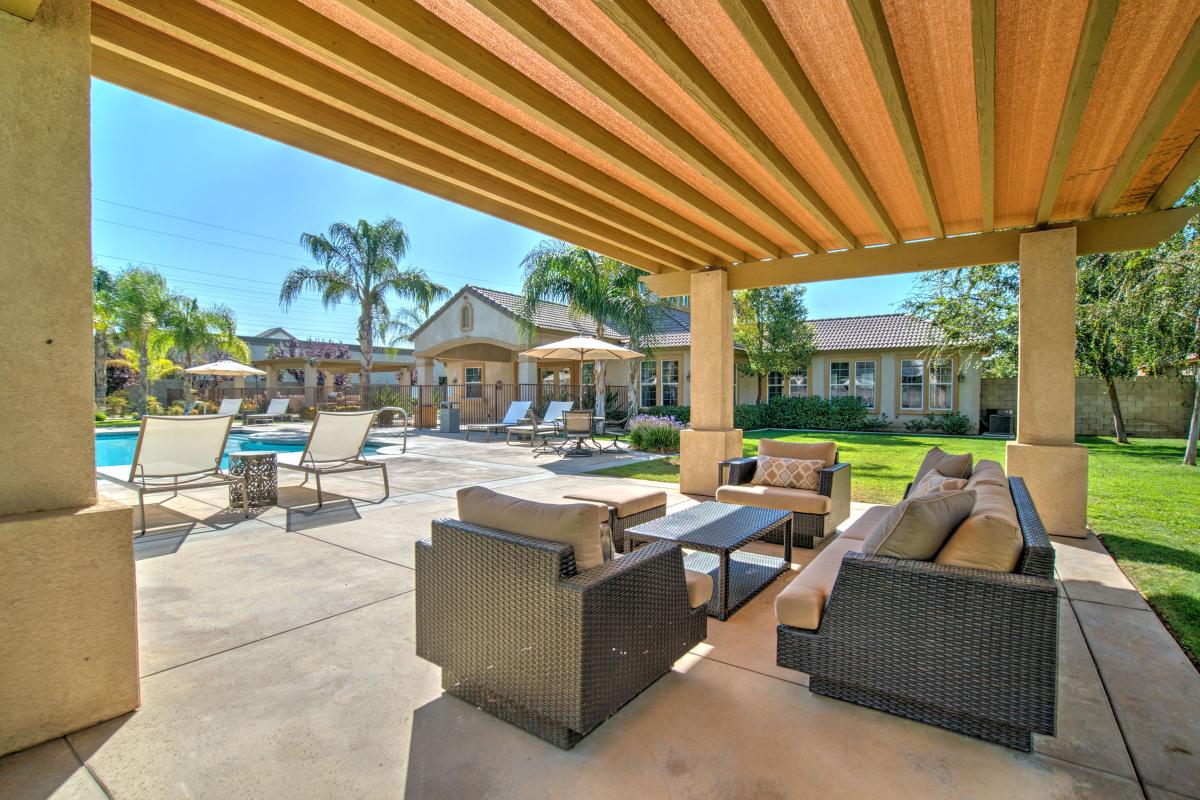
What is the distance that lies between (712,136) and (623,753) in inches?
153

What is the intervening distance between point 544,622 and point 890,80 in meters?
3.37

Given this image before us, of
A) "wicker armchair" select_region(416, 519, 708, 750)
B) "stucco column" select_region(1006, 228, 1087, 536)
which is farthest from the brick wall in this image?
"wicker armchair" select_region(416, 519, 708, 750)

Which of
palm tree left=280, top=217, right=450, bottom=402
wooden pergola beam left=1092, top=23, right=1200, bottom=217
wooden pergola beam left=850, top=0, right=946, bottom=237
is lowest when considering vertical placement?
wooden pergola beam left=1092, top=23, right=1200, bottom=217

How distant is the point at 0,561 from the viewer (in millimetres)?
2014

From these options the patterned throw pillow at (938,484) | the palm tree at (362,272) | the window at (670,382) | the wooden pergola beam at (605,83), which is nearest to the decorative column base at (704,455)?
the wooden pergola beam at (605,83)

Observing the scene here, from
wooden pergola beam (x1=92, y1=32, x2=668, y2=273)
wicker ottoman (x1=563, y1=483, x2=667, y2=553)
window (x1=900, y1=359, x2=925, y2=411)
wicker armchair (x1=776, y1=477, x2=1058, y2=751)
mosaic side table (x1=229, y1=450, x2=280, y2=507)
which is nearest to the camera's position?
wicker armchair (x1=776, y1=477, x2=1058, y2=751)

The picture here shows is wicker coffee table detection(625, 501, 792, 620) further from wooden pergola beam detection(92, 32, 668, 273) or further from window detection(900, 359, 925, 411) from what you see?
window detection(900, 359, 925, 411)

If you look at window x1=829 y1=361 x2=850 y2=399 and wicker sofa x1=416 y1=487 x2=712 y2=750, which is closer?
wicker sofa x1=416 y1=487 x2=712 y2=750

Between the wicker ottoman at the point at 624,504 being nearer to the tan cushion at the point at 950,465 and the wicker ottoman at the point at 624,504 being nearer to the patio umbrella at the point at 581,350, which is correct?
the tan cushion at the point at 950,465

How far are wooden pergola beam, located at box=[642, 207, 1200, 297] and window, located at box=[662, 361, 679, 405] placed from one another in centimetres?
1193

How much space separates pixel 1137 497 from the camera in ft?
22.5

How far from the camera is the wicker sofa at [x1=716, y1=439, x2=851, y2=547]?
4773 millimetres

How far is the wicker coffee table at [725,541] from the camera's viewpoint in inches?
133

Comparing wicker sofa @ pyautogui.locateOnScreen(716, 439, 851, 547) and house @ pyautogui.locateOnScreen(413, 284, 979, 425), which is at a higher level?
house @ pyautogui.locateOnScreen(413, 284, 979, 425)
